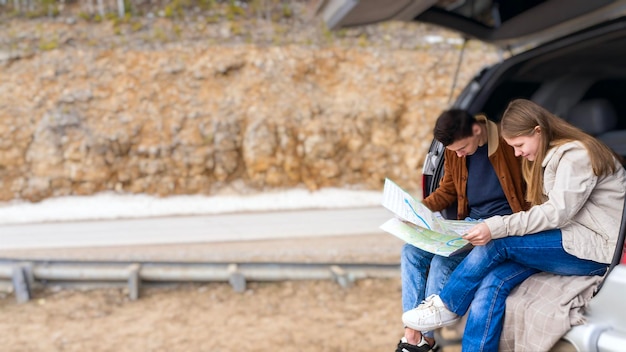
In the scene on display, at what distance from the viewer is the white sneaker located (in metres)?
2.46

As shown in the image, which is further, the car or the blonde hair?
the car

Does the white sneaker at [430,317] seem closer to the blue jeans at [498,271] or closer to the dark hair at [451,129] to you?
the blue jeans at [498,271]

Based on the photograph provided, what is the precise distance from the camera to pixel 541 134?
229cm

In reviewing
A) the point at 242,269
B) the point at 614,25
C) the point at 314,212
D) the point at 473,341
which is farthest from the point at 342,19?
the point at 314,212

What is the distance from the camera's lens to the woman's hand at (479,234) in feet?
7.43

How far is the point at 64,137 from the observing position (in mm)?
11188

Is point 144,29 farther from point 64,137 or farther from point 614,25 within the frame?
point 614,25

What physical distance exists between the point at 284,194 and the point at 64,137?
4.24m

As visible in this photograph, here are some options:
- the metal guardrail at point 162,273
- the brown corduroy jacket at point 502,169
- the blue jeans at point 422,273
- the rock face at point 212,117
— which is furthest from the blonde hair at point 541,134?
the rock face at point 212,117

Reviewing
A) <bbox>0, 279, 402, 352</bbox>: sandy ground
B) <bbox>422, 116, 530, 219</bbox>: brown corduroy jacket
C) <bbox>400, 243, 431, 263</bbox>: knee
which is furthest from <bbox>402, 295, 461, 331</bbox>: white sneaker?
<bbox>0, 279, 402, 352</bbox>: sandy ground

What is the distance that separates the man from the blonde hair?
154 millimetres

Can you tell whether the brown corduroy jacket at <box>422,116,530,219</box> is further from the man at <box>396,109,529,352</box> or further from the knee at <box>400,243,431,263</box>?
the knee at <box>400,243,431,263</box>

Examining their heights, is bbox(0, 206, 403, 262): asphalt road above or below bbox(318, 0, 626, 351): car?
below

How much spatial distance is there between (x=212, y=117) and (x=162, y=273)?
231 inches
